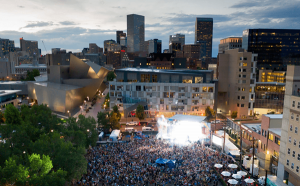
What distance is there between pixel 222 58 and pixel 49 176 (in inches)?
2347

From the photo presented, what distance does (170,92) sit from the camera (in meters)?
61.9

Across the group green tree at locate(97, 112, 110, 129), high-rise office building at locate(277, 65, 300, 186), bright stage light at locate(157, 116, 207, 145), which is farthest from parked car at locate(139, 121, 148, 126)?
high-rise office building at locate(277, 65, 300, 186)

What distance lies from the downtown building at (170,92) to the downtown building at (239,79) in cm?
627

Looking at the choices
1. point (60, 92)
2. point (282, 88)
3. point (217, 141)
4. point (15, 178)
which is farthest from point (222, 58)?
point (15, 178)

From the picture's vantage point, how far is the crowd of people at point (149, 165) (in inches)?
1030

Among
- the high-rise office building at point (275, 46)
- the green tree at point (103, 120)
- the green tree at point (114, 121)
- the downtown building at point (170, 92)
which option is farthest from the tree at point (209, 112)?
the high-rise office building at point (275, 46)

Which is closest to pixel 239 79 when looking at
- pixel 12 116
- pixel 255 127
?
pixel 255 127

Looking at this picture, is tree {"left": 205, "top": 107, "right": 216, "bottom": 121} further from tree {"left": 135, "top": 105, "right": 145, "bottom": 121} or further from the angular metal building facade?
the angular metal building facade

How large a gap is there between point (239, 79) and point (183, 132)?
31.8 meters

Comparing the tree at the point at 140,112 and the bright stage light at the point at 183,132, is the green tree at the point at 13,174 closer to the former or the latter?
the bright stage light at the point at 183,132

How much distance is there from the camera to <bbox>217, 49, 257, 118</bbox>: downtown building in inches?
2484

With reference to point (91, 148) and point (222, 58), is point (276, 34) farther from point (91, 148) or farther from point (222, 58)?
point (91, 148)

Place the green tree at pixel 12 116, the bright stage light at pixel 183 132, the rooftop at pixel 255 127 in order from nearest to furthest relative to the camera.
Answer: the rooftop at pixel 255 127
the bright stage light at pixel 183 132
the green tree at pixel 12 116

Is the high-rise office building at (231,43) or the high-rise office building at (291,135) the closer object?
→ the high-rise office building at (291,135)
